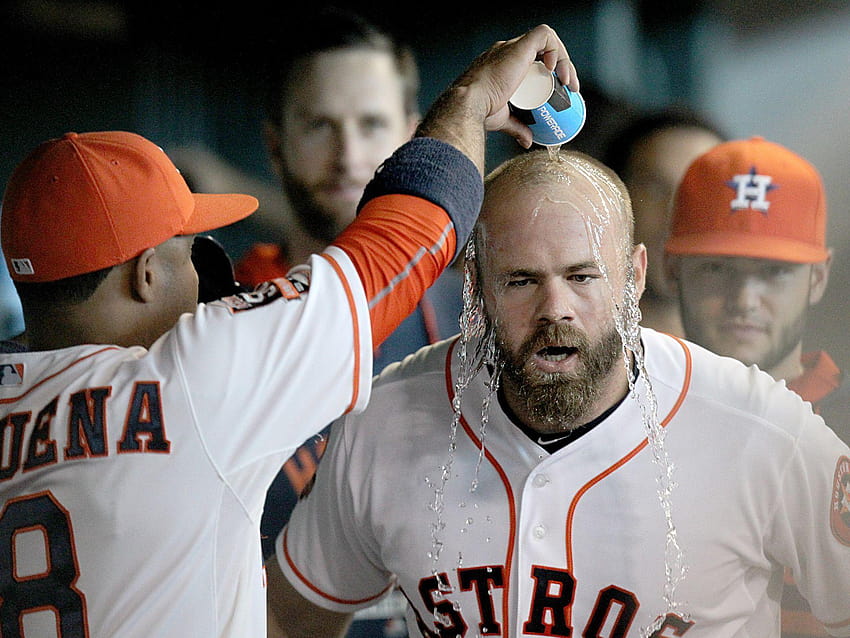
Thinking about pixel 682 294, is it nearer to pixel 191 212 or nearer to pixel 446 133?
pixel 446 133

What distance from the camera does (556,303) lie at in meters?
1.59

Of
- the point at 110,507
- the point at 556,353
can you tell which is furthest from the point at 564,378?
the point at 110,507

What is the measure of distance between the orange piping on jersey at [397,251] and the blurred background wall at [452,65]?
1079 millimetres

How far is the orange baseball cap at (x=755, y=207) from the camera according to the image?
208cm

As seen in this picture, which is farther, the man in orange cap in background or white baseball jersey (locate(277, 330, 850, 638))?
the man in orange cap in background

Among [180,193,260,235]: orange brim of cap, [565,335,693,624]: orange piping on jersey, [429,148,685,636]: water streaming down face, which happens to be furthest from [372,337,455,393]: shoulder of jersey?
[180,193,260,235]: orange brim of cap

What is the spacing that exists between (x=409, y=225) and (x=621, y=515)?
0.67 meters

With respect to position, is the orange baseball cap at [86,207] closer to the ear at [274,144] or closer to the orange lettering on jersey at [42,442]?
the orange lettering on jersey at [42,442]

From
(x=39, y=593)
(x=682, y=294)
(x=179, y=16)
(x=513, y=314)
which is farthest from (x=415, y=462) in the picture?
(x=179, y=16)

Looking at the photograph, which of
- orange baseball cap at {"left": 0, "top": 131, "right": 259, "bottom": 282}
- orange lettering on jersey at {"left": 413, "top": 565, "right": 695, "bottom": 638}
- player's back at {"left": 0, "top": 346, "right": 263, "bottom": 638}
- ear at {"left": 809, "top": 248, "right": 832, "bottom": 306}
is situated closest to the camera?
player's back at {"left": 0, "top": 346, "right": 263, "bottom": 638}

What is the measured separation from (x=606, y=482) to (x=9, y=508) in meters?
0.90

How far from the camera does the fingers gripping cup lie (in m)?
1.43

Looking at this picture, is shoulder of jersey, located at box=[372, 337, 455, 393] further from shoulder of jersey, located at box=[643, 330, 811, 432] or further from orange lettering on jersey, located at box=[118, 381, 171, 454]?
orange lettering on jersey, located at box=[118, 381, 171, 454]

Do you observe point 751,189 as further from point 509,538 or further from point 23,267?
point 23,267
